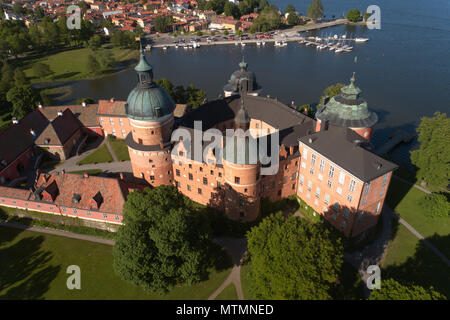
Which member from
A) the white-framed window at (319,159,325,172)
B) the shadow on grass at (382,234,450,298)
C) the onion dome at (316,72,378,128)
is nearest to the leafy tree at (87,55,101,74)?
the onion dome at (316,72,378,128)

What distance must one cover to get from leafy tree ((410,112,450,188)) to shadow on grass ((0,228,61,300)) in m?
76.5

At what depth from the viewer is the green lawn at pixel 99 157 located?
85.0 meters

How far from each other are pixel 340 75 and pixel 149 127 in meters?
120

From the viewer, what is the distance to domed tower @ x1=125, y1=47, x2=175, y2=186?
196 ft

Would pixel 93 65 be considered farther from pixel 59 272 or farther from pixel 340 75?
pixel 59 272

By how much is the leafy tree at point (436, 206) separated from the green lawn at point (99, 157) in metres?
73.4

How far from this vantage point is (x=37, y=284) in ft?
176

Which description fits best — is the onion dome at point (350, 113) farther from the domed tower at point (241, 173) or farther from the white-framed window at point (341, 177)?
the domed tower at point (241, 173)

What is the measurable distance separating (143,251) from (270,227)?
1844 cm

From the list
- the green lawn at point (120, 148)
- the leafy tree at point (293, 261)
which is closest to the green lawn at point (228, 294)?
the leafy tree at point (293, 261)

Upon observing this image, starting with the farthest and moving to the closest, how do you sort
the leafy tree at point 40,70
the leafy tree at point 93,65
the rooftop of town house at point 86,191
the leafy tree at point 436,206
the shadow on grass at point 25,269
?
the leafy tree at point 93,65, the leafy tree at point 40,70, the leafy tree at point 436,206, the rooftop of town house at point 86,191, the shadow on grass at point 25,269

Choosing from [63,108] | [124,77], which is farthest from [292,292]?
[124,77]

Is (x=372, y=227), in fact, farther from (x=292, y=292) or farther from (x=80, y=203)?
(x=80, y=203)

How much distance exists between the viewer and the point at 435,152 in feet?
233
